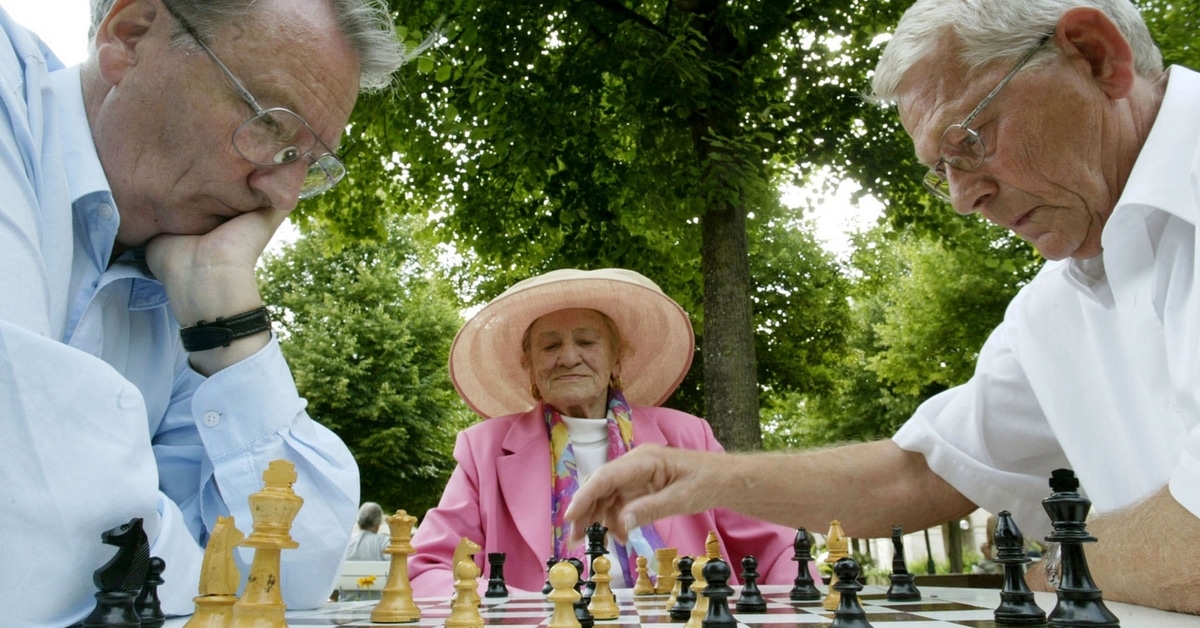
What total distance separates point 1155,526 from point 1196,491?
13 cm

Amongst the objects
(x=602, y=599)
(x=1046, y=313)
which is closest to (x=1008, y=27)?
(x=1046, y=313)

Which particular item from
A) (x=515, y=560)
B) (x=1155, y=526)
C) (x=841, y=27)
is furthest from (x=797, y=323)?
(x=1155, y=526)

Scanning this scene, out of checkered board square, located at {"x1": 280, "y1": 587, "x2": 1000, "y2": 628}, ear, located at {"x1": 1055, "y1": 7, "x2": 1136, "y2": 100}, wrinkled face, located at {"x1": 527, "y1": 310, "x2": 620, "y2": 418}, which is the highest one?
ear, located at {"x1": 1055, "y1": 7, "x2": 1136, "y2": 100}

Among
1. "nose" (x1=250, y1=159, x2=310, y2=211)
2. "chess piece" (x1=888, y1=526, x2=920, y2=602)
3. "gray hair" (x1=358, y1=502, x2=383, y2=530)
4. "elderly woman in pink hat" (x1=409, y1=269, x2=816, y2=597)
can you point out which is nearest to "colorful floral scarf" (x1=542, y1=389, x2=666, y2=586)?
"elderly woman in pink hat" (x1=409, y1=269, x2=816, y2=597)

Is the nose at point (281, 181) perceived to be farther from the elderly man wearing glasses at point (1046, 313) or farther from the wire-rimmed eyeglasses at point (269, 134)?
the elderly man wearing glasses at point (1046, 313)

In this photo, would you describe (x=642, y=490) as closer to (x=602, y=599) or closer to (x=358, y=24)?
(x=602, y=599)

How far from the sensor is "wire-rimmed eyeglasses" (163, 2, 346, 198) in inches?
81.1

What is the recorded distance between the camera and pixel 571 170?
303 inches

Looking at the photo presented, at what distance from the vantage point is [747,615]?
2111 millimetres

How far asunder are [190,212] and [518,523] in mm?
1971

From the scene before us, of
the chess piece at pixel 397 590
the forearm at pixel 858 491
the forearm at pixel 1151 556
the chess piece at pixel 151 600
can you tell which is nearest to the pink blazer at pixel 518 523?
the forearm at pixel 858 491

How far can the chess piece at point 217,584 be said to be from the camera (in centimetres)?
137

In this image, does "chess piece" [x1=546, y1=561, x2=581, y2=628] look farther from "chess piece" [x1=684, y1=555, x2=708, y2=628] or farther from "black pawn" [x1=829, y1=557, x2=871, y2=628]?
"black pawn" [x1=829, y1=557, x2=871, y2=628]

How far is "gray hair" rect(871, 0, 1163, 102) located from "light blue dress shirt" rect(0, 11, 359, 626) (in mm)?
1952
